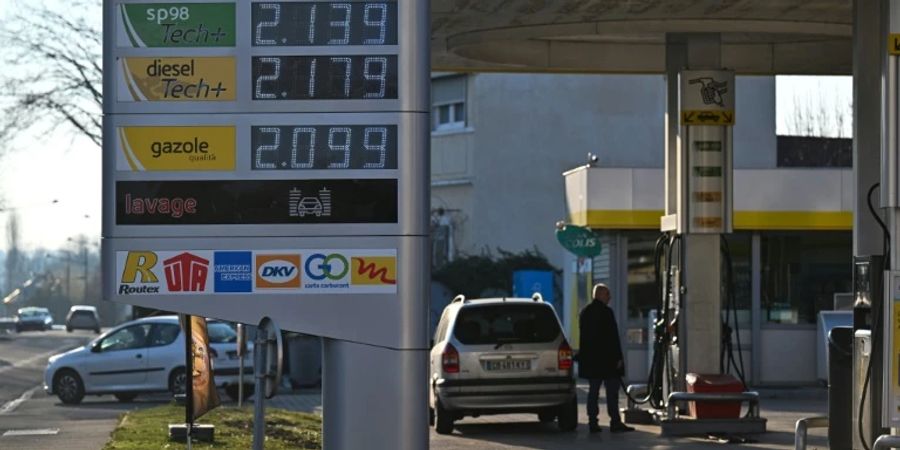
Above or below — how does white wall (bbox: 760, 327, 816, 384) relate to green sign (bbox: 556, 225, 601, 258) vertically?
below

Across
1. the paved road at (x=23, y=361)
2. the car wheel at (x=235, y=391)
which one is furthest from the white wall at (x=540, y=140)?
the car wheel at (x=235, y=391)

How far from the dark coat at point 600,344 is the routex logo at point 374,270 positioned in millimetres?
10102

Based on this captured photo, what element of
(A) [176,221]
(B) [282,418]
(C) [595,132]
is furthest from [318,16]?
(C) [595,132]

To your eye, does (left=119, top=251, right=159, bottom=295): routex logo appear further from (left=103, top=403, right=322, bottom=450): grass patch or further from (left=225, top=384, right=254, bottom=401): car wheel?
(left=225, top=384, right=254, bottom=401): car wheel

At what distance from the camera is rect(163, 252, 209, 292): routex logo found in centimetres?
1086

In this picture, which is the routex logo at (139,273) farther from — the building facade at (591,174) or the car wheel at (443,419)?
the building facade at (591,174)

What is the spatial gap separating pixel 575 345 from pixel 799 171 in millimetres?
7749

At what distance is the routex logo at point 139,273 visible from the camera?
10836mm

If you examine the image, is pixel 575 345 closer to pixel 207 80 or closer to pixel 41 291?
pixel 207 80

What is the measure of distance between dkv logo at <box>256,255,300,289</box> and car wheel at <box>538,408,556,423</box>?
10.8 metres

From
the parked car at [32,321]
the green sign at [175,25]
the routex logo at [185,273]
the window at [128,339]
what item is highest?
the green sign at [175,25]

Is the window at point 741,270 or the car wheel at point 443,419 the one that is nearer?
the car wheel at point 443,419

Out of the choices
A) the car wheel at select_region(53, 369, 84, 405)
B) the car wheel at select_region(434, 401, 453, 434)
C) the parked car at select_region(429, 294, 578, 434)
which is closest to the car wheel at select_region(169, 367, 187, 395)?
the car wheel at select_region(53, 369, 84, 405)

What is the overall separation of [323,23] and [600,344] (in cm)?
1070
